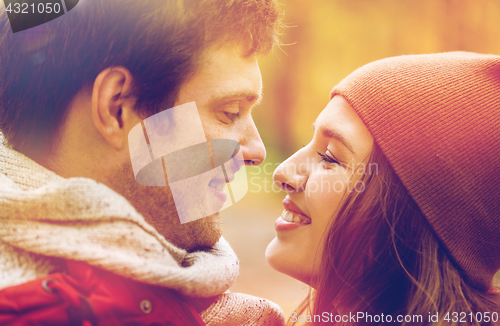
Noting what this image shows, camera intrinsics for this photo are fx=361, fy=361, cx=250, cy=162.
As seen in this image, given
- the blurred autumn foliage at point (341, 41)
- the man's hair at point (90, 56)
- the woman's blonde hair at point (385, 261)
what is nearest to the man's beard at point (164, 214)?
the man's hair at point (90, 56)

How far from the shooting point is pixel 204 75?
3.15ft

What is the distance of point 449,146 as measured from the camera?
913 millimetres

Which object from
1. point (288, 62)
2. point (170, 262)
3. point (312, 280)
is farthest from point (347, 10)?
point (170, 262)

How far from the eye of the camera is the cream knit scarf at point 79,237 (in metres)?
0.66

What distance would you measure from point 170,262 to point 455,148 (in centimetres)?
74

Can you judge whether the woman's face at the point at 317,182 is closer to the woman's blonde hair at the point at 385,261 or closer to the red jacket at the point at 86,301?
the woman's blonde hair at the point at 385,261

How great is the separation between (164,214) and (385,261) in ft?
1.98

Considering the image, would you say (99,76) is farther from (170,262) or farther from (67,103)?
(170,262)

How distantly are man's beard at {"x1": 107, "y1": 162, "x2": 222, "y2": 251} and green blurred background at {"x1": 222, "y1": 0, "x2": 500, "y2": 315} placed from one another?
4.83ft

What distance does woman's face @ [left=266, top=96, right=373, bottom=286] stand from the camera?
97 centimetres

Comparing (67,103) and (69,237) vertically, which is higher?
(67,103)

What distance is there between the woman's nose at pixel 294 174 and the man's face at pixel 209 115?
105mm

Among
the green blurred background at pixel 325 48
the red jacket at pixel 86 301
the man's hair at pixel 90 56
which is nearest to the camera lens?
the red jacket at pixel 86 301

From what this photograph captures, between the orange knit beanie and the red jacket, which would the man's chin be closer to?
the red jacket
